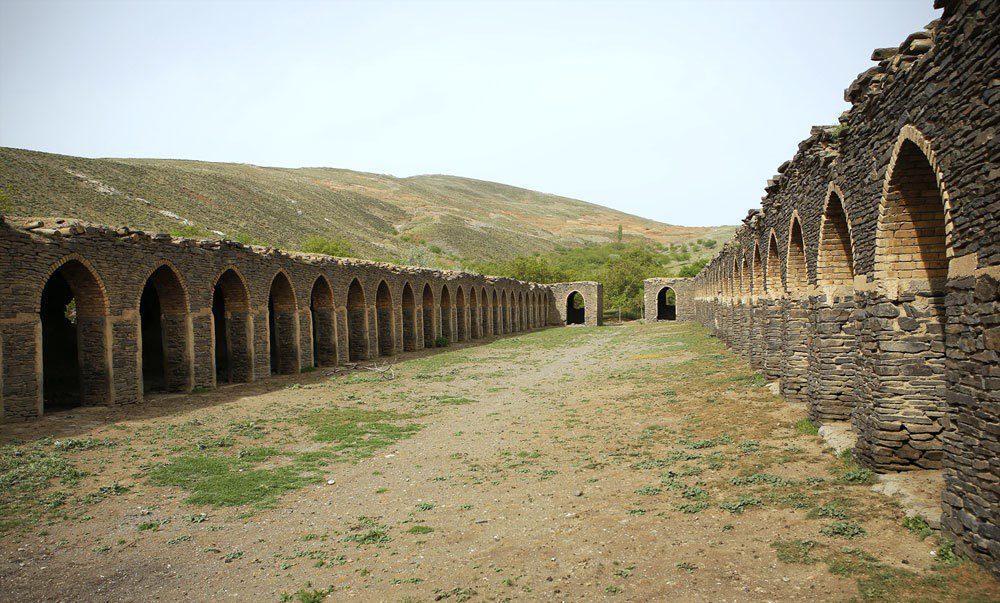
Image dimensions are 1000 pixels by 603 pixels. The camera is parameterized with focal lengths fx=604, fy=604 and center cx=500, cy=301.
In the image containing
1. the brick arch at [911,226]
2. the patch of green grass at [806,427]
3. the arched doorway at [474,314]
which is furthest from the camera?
the arched doorway at [474,314]

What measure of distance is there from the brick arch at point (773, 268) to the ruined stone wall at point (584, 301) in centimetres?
4259

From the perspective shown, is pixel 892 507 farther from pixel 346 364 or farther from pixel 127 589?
pixel 346 364

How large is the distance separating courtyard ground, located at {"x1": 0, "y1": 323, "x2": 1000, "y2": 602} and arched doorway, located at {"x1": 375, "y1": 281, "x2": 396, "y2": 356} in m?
13.9

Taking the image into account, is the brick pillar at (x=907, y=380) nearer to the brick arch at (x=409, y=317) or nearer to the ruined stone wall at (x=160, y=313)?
the ruined stone wall at (x=160, y=313)

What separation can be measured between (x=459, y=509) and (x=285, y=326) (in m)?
15.2

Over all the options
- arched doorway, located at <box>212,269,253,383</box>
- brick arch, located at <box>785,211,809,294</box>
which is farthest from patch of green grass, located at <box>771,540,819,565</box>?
arched doorway, located at <box>212,269,253,383</box>

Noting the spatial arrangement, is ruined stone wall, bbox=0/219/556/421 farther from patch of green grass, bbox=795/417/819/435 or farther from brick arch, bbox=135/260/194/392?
patch of green grass, bbox=795/417/819/435

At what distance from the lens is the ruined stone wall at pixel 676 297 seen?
52969 mm

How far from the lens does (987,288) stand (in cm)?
480

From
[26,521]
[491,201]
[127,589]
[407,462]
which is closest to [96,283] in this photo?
[26,521]

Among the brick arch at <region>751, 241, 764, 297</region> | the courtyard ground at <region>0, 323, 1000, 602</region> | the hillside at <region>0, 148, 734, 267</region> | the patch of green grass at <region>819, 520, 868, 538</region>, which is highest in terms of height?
the hillside at <region>0, 148, 734, 267</region>

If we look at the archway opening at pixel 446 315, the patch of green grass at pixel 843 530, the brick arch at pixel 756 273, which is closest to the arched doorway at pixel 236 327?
the brick arch at pixel 756 273

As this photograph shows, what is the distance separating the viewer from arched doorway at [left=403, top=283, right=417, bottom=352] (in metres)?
30.7

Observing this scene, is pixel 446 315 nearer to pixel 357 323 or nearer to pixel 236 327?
pixel 357 323
